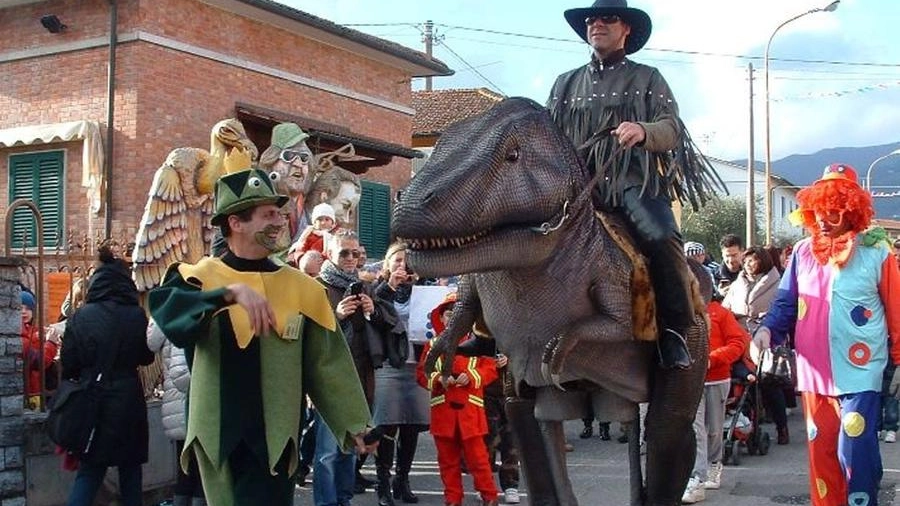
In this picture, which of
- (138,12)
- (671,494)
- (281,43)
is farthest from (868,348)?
(281,43)

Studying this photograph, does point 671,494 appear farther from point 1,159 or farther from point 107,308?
point 1,159

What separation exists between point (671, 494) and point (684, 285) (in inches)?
35.9

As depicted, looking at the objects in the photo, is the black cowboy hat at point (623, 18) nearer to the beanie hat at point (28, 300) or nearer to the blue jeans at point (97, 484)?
the blue jeans at point (97, 484)

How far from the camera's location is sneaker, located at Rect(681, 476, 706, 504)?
8.29m

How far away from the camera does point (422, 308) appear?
27.9ft

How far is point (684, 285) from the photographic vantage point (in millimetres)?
4547

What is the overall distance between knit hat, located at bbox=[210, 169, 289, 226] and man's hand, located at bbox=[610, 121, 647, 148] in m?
1.45

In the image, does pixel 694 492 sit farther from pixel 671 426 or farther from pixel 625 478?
pixel 671 426

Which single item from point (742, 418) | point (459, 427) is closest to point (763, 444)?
point (742, 418)

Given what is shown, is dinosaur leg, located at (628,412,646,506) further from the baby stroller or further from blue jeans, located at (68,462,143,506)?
the baby stroller

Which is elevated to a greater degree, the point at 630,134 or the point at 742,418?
the point at 630,134

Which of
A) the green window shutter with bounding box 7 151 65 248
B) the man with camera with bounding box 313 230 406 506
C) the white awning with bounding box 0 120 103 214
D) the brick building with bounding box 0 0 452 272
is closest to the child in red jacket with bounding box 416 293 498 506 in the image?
the man with camera with bounding box 313 230 406 506

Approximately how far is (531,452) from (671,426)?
605 millimetres

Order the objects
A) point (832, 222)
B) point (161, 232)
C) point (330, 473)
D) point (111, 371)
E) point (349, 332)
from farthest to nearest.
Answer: point (161, 232) < point (349, 332) < point (330, 473) < point (111, 371) < point (832, 222)
